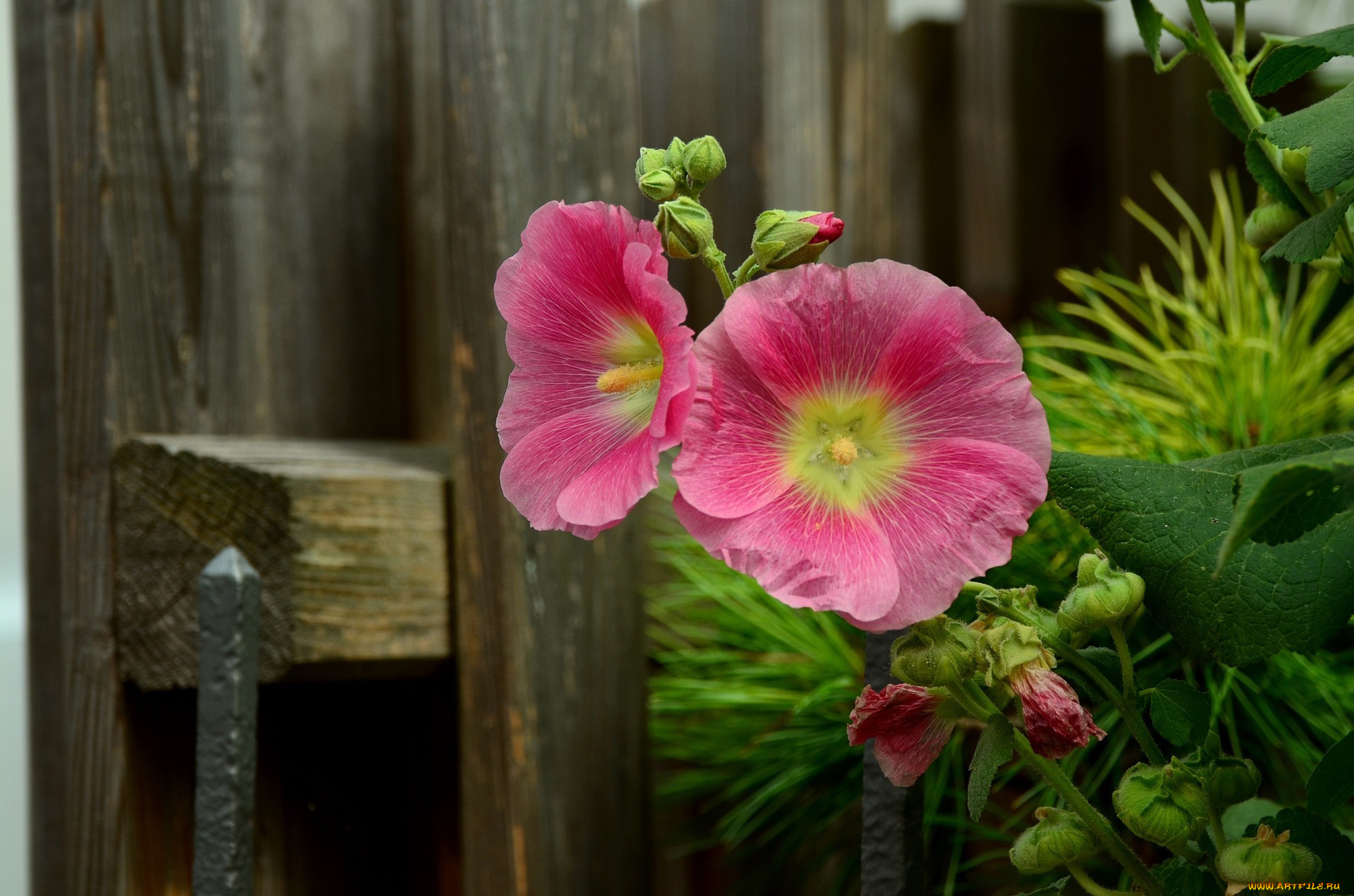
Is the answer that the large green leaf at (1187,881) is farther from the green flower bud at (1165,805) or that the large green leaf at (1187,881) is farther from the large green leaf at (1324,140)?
the large green leaf at (1324,140)

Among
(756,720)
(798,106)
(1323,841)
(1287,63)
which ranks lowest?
(756,720)

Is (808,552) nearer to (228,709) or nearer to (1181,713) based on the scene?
(1181,713)

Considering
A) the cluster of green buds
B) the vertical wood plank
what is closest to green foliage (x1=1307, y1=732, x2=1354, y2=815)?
the cluster of green buds

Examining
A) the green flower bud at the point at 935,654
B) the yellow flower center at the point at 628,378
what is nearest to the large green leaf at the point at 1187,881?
the green flower bud at the point at 935,654

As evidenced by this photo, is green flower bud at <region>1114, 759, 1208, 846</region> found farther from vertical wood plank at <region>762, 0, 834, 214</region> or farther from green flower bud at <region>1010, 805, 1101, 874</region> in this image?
vertical wood plank at <region>762, 0, 834, 214</region>

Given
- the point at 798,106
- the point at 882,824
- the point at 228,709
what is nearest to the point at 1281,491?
the point at 882,824
